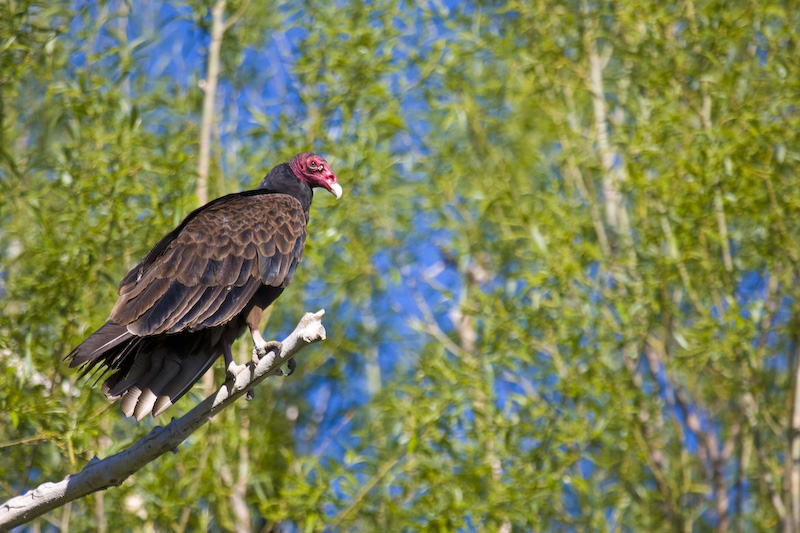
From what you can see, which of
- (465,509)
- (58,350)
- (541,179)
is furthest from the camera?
(541,179)

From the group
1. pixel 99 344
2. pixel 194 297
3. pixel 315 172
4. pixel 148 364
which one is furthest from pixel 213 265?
pixel 315 172

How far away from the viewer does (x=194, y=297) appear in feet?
10.3

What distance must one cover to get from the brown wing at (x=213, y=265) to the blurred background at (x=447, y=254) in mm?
719

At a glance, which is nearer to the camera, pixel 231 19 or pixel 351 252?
pixel 231 19

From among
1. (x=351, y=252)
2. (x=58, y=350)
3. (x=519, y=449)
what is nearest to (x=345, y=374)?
(x=351, y=252)

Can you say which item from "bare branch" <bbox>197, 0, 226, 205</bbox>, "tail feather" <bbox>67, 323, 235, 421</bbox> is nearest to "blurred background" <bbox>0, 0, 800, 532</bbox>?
"bare branch" <bbox>197, 0, 226, 205</bbox>

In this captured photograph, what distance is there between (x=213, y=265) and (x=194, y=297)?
0.63 feet

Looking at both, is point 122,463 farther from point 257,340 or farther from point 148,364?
point 257,340

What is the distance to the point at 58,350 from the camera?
408 centimetres

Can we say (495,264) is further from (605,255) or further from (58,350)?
(58,350)

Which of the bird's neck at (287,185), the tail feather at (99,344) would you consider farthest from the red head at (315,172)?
the tail feather at (99,344)

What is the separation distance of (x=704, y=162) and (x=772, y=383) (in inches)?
65.1

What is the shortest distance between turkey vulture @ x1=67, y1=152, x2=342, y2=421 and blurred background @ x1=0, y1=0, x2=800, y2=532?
69 cm

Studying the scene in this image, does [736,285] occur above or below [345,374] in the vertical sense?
above
